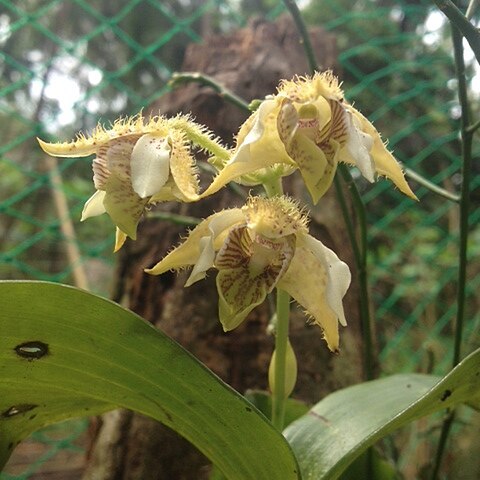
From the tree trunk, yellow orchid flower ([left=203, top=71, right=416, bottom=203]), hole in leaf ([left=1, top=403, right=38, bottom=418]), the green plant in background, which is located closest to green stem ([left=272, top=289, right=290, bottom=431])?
the green plant in background

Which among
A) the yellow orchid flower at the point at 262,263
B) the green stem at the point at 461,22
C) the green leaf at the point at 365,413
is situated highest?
the green stem at the point at 461,22

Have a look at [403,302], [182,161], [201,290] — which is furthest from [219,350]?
[403,302]

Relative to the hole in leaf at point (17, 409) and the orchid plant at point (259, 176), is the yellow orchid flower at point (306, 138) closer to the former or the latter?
the orchid plant at point (259, 176)

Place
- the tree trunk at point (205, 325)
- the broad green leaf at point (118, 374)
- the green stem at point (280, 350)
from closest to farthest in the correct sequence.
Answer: the broad green leaf at point (118, 374) < the green stem at point (280, 350) < the tree trunk at point (205, 325)

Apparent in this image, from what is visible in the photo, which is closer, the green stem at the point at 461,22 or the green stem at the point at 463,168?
the green stem at the point at 461,22

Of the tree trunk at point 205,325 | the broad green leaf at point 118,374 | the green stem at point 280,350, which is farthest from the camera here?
the tree trunk at point 205,325

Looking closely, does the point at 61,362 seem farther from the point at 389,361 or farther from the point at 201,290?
the point at 389,361

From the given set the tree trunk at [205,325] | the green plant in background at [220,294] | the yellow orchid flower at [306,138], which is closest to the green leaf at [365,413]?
the green plant in background at [220,294]
